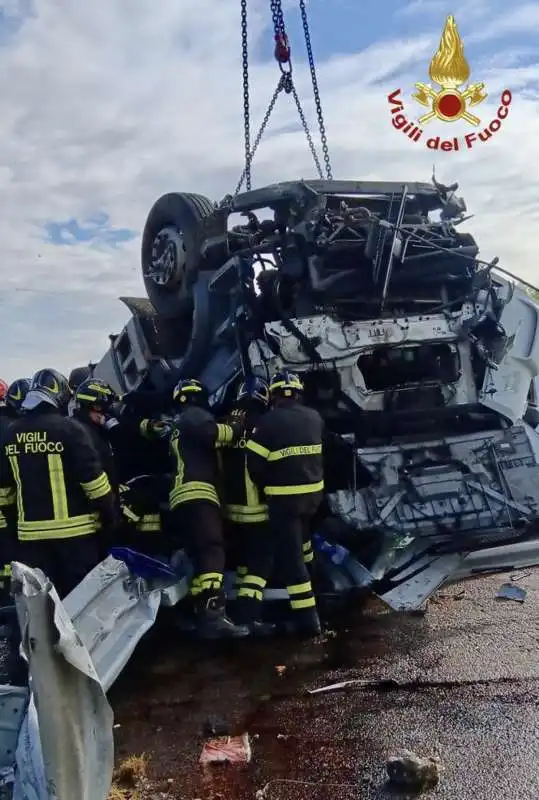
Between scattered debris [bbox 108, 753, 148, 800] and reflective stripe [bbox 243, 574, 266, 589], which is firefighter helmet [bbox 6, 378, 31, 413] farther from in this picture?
scattered debris [bbox 108, 753, 148, 800]

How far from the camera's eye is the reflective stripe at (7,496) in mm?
4551

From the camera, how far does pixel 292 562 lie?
4.41 metres

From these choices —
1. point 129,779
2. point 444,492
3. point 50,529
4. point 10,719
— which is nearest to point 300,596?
point 444,492

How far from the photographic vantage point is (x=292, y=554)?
14.5ft

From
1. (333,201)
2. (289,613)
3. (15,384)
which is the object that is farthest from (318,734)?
(333,201)

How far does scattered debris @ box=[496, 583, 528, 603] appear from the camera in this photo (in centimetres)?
500

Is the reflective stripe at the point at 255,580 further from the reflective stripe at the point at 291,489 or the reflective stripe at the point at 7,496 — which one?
the reflective stripe at the point at 7,496

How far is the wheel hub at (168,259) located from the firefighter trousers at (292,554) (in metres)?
2.29

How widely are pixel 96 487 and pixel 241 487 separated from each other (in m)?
0.91

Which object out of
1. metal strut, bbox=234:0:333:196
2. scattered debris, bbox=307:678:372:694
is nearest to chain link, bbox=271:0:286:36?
metal strut, bbox=234:0:333:196

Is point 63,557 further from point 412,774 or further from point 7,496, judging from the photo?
point 412,774

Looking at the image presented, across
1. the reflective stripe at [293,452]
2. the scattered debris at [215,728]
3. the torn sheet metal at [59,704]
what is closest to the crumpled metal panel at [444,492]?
the reflective stripe at [293,452]

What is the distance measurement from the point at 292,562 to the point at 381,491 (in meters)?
0.70

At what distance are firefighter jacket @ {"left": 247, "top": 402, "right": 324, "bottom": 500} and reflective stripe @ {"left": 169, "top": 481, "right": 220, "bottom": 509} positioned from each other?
27cm
